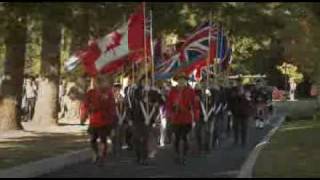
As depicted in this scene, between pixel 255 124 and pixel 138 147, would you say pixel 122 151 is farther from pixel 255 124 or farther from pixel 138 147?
pixel 255 124

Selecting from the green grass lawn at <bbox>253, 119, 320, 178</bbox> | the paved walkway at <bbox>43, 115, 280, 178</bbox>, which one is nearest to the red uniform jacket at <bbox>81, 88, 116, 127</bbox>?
the paved walkway at <bbox>43, 115, 280, 178</bbox>

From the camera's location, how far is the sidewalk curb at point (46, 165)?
13.7m

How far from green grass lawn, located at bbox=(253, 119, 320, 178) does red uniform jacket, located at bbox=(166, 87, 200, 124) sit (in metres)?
1.60


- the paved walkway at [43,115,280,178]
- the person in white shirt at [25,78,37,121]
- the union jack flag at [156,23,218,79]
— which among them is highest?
the union jack flag at [156,23,218,79]

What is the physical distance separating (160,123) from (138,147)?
502 cm

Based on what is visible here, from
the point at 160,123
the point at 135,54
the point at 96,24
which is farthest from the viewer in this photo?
the point at 160,123

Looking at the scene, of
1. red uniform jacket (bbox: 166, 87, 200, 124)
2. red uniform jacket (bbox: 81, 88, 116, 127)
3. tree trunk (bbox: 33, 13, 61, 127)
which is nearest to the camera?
red uniform jacket (bbox: 81, 88, 116, 127)

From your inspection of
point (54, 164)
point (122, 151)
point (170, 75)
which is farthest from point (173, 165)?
point (170, 75)

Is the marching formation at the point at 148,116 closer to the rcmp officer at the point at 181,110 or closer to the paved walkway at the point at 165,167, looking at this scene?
the rcmp officer at the point at 181,110

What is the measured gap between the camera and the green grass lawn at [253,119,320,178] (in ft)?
44.2

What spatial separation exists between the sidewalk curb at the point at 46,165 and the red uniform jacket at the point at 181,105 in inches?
87.8

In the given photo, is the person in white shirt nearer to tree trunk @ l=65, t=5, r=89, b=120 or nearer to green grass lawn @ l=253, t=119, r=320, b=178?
green grass lawn @ l=253, t=119, r=320, b=178

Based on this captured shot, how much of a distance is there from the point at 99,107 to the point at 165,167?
1.65m

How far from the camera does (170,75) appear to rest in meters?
24.4
